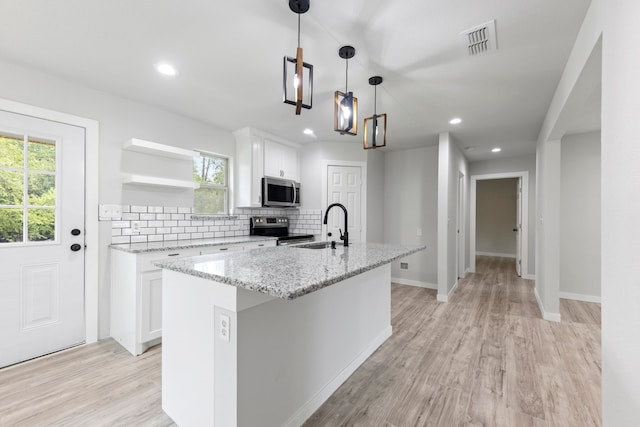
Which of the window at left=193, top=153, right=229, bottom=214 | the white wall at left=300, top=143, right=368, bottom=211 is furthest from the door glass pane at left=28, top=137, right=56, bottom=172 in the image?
the white wall at left=300, top=143, right=368, bottom=211

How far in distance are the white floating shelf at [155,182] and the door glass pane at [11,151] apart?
0.72 metres

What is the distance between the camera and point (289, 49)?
202 centimetres

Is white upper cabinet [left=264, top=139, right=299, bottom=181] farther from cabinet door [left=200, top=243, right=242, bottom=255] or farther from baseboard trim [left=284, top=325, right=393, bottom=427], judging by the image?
baseboard trim [left=284, top=325, right=393, bottom=427]

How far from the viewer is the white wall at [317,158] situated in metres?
4.48

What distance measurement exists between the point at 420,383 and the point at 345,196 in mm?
2950

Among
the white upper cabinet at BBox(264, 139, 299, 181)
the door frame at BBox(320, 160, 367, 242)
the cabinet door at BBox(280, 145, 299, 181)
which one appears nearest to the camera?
the white upper cabinet at BBox(264, 139, 299, 181)

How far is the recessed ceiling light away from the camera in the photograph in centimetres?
223

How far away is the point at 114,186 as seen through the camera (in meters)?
2.77

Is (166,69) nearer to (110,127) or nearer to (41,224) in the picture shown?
(110,127)

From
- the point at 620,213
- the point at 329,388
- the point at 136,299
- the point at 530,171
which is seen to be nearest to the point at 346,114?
the point at 620,213

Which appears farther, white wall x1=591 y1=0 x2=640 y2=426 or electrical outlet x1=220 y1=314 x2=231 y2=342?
electrical outlet x1=220 y1=314 x2=231 y2=342

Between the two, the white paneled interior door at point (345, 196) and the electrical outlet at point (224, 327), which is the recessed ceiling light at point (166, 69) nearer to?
the electrical outlet at point (224, 327)

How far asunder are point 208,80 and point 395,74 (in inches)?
64.2

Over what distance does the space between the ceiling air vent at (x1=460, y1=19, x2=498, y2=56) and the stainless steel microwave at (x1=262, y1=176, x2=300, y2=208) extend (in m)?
2.75
